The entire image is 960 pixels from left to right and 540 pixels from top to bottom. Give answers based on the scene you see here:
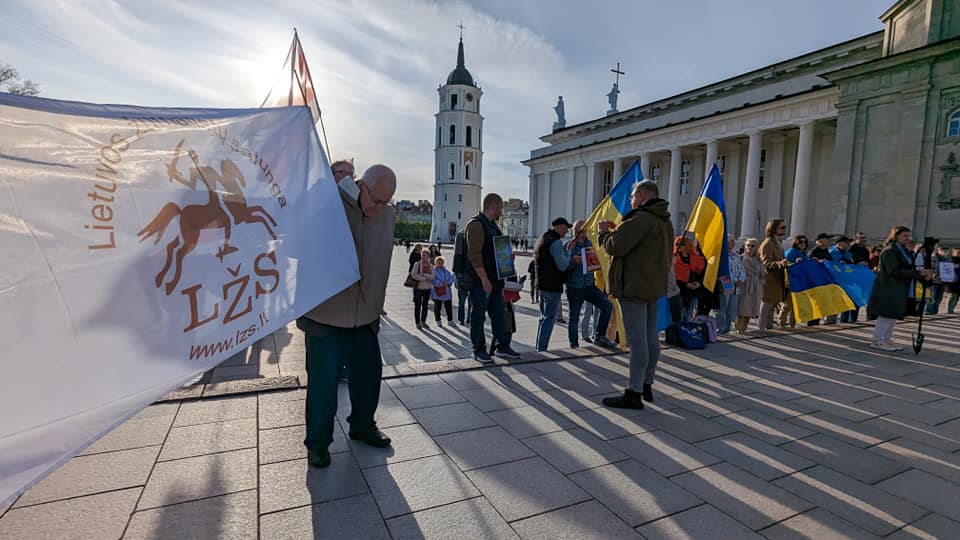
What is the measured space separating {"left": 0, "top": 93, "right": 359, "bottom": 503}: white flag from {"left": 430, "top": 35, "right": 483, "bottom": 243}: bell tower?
82.3 m

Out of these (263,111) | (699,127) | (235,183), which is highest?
(699,127)

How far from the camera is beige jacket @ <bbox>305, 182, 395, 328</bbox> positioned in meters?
3.05

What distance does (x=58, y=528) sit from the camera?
2.37 m

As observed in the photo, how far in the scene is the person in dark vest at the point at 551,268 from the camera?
6223mm

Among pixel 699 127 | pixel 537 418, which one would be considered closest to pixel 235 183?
pixel 537 418

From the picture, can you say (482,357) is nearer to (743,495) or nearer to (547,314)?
(547,314)

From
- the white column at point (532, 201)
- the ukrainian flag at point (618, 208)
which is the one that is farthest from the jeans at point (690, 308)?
the white column at point (532, 201)

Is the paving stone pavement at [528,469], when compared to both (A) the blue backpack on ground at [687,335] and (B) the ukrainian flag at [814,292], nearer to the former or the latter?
(A) the blue backpack on ground at [687,335]

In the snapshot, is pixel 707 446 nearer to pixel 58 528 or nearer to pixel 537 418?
pixel 537 418

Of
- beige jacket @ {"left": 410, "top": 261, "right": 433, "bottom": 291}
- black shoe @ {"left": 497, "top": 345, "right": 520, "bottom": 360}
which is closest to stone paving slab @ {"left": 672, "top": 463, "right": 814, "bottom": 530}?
black shoe @ {"left": 497, "top": 345, "right": 520, "bottom": 360}

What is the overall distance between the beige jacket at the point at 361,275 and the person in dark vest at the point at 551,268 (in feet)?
11.1

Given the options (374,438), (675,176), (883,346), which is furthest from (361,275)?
(675,176)

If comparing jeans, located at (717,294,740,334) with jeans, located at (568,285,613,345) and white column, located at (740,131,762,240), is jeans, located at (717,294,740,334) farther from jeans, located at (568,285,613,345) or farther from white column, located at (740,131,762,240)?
white column, located at (740,131,762,240)

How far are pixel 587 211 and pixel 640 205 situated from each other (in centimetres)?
4355
